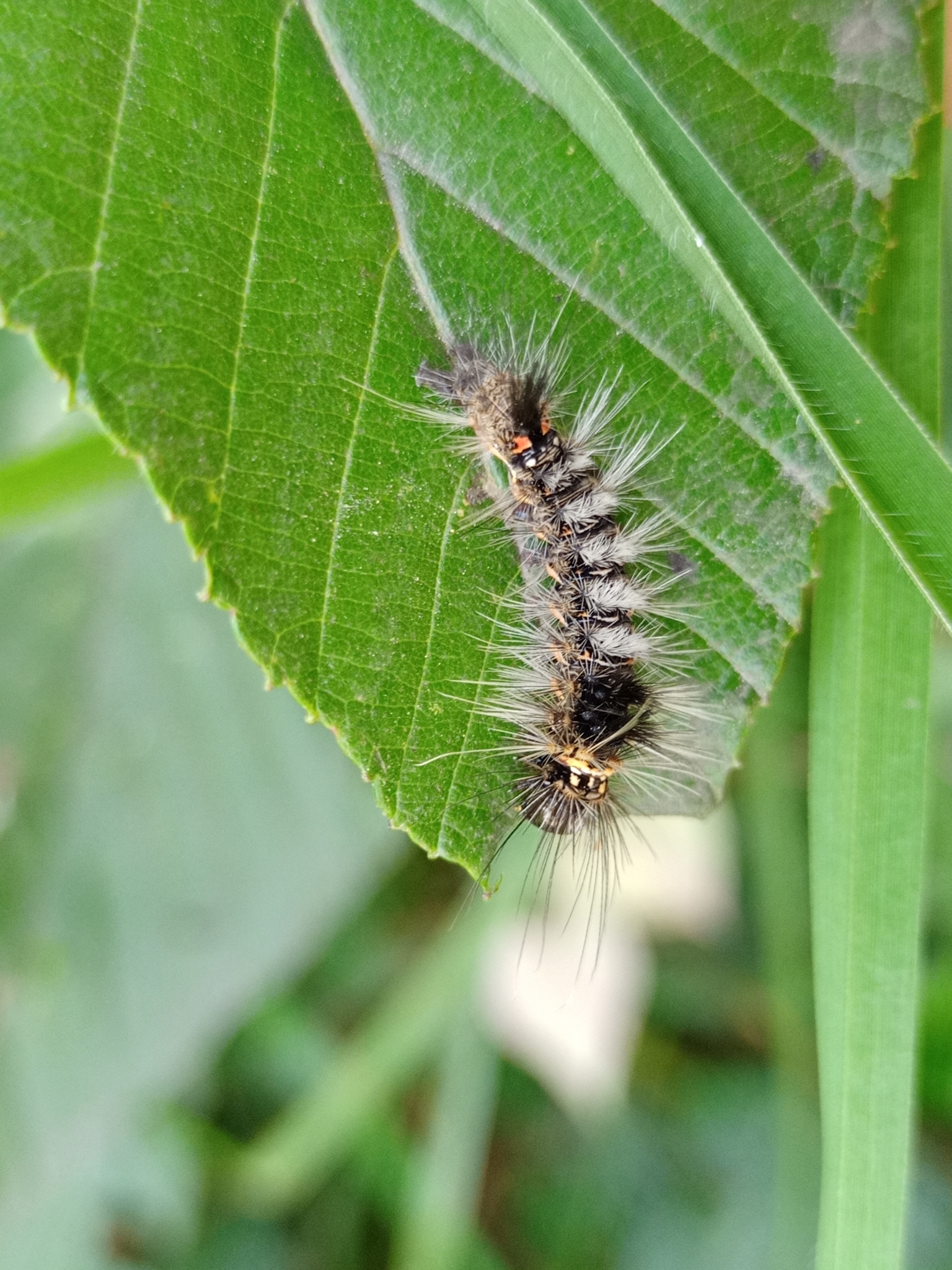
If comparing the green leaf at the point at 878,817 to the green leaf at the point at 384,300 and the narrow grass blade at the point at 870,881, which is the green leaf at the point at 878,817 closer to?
the narrow grass blade at the point at 870,881

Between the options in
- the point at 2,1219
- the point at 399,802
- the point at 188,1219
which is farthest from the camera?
the point at 188,1219

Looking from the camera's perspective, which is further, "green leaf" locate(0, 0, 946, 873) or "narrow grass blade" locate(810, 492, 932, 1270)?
"narrow grass blade" locate(810, 492, 932, 1270)

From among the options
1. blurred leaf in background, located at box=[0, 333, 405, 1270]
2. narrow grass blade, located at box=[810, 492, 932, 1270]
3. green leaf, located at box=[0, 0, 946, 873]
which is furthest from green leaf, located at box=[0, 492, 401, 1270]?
narrow grass blade, located at box=[810, 492, 932, 1270]

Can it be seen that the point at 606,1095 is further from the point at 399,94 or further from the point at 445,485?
the point at 399,94

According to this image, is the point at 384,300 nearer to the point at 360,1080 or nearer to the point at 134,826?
the point at 134,826

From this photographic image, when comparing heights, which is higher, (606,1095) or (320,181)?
(320,181)

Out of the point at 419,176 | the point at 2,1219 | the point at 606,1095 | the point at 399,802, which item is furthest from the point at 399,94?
the point at 2,1219

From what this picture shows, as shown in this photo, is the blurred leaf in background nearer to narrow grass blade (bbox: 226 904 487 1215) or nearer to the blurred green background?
the blurred green background
